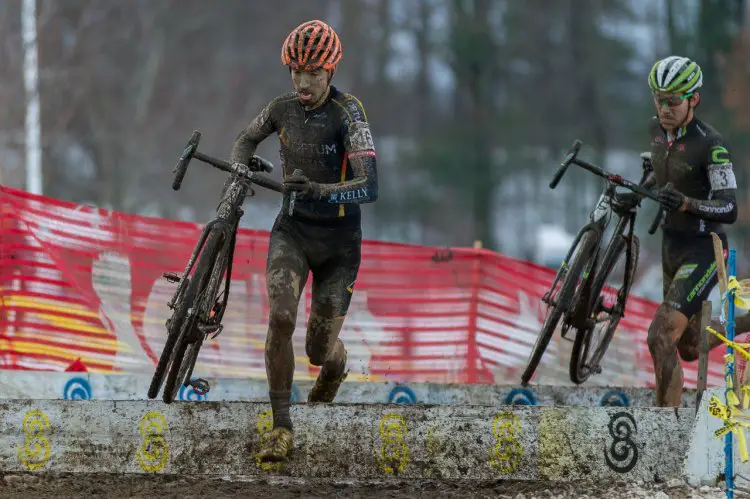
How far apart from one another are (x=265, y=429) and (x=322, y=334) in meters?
0.92

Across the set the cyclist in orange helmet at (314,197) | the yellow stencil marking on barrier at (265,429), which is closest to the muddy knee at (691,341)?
the cyclist in orange helmet at (314,197)

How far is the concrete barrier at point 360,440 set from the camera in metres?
9.00

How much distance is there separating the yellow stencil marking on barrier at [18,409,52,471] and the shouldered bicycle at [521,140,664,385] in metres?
3.76

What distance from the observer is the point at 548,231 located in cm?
4953

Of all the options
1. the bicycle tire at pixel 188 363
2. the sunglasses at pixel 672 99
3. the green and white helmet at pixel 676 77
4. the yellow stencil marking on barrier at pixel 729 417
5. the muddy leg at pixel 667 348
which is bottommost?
the yellow stencil marking on barrier at pixel 729 417

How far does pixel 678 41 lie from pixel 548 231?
30.7 ft

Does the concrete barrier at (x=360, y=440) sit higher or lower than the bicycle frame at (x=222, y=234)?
lower

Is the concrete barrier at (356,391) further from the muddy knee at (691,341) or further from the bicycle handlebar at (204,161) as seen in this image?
the bicycle handlebar at (204,161)

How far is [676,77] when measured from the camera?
10.6 meters

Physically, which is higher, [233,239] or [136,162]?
[136,162]

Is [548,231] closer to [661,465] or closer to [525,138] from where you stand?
[525,138]

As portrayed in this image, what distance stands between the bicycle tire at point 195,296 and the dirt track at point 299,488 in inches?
24.0

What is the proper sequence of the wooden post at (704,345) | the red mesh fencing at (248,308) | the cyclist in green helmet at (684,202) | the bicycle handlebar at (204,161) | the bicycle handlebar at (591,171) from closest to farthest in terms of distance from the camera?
the wooden post at (704,345) < the bicycle handlebar at (204,161) < the bicycle handlebar at (591,171) < the cyclist in green helmet at (684,202) < the red mesh fencing at (248,308)

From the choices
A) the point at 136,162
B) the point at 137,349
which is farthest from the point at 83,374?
the point at 136,162
